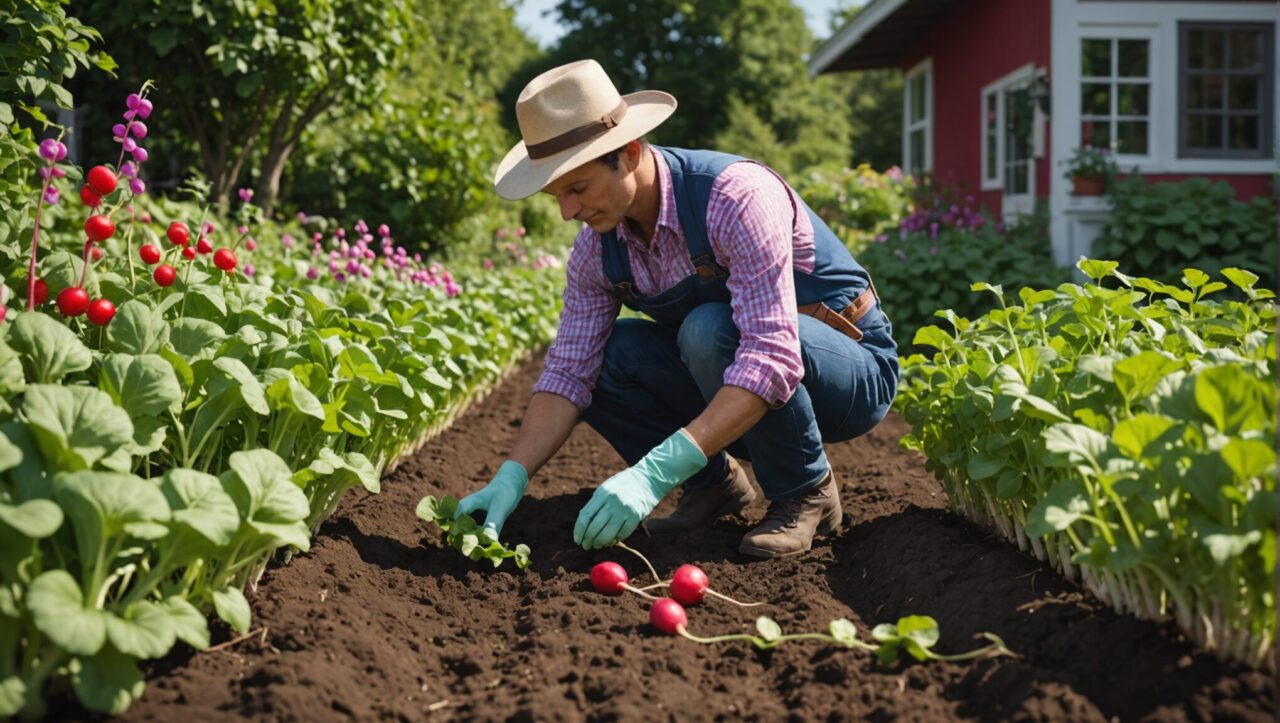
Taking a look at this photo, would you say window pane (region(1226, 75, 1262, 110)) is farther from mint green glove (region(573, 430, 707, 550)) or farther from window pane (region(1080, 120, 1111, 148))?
mint green glove (region(573, 430, 707, 550))

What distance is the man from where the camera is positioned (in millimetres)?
2748

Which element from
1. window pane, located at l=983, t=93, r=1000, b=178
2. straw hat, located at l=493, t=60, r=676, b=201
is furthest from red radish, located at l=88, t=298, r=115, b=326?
window pane, located at l=983, t=93, r=1000, b=178

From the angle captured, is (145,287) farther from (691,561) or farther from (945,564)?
(945,564)

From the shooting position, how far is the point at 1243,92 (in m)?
7.92

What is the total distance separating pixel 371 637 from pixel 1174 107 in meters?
7.35

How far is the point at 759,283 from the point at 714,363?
0.25 meters

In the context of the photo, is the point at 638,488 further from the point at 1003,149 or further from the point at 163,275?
the point at 1003,149

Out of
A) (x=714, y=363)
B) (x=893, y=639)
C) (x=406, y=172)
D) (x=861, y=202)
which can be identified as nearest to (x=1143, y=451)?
(x=893, y=639)

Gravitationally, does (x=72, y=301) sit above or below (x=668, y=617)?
above

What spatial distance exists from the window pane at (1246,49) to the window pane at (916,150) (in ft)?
15.6

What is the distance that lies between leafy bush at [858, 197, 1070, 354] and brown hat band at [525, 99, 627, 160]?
3.84m

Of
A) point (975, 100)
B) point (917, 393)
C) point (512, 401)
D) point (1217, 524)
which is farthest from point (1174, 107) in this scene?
point (1217, 524)

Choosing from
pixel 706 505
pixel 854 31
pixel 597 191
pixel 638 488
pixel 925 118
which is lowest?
pixel 706 505

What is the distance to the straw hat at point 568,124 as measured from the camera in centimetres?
274
